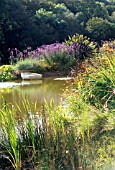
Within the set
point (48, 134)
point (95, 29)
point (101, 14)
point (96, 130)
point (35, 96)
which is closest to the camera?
point (48, 134)

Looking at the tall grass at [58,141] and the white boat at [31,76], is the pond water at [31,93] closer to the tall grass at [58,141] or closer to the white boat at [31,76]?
the white boat at [31,76]

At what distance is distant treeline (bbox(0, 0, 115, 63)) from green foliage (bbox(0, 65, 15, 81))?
3810 mm

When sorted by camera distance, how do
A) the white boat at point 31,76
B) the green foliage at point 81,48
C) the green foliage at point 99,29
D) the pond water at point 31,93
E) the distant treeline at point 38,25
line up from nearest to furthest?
the pond water at point 31,93 < the white boat at point 31,76 < the green foliage at point 81,48 < the distant treeline at point 38,25 < the green foliage at point 99,29

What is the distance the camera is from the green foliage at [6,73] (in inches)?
449

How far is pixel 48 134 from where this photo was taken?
3348 millimetres

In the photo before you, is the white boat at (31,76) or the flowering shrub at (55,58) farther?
the flowering shrub at (55,58)

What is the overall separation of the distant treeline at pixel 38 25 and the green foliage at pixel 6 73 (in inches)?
150

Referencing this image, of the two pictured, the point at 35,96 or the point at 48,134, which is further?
the point at 35,96

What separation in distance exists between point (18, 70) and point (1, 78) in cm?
125

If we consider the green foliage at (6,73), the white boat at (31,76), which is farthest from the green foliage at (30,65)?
the white boat at (31,76)

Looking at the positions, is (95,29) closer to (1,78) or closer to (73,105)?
(1,78)

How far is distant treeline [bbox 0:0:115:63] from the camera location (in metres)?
17.5

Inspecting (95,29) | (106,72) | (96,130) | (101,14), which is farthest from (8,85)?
(101,14)

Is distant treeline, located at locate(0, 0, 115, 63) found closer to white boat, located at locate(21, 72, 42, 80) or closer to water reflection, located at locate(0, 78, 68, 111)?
white boat, located at locate(21, 72, 42, 80)
